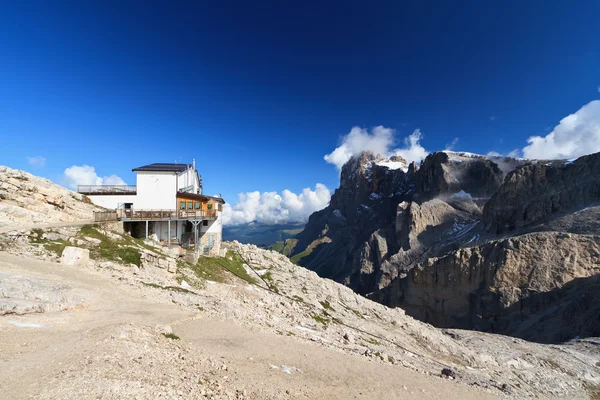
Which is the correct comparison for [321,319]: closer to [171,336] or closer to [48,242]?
[171,336]

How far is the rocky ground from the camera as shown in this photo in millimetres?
9438

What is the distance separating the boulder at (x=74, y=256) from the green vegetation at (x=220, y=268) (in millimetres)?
9283

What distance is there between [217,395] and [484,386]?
840 inches

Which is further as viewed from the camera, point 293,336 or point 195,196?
point 195,196

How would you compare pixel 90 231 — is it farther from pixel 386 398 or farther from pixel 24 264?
pixel 386 398

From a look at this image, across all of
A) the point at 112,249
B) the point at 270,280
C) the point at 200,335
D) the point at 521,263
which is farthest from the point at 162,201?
the point at 521,263

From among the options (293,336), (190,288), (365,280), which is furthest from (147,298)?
(365,280)

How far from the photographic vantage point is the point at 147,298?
65.1ft

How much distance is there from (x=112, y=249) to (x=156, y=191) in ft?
53.5

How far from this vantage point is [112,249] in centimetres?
2620

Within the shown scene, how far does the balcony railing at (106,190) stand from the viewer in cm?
4053

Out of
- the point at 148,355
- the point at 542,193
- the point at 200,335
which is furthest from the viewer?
the point at 542,193

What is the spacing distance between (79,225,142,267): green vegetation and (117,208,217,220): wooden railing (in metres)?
6.65

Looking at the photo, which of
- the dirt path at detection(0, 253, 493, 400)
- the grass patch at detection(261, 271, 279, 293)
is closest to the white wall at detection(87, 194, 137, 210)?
the dirt path at detection(0, 253, 493, 400)
